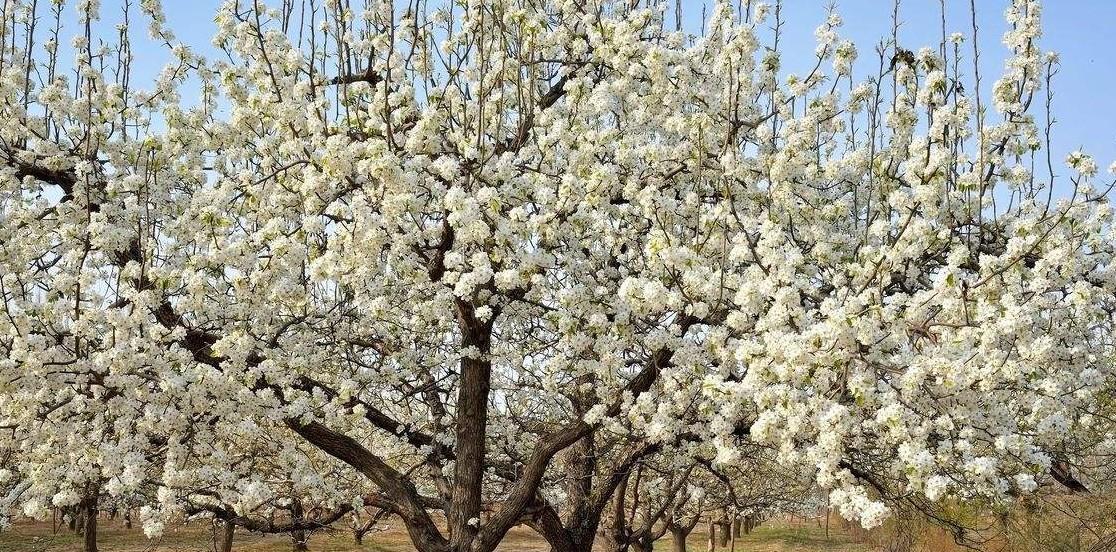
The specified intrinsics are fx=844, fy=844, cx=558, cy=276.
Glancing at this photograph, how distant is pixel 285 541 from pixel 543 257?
38.9m

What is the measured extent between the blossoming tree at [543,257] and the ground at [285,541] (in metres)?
19.8

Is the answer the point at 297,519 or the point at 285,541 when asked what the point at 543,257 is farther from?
the point at 285,541

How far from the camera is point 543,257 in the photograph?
8305mm

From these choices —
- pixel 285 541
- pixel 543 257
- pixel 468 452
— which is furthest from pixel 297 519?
pixel 285 541

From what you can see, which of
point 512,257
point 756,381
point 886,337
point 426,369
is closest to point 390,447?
point 426,369

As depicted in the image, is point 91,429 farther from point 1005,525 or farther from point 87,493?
point 1005,525

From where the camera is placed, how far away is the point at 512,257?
8344mm

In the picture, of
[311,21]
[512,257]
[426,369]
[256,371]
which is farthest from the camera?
[426,369]

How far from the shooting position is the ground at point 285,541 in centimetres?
3416

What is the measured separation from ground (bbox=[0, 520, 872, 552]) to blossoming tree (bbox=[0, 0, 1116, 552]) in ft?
64.9

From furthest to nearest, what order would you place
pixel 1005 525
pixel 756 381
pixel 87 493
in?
1. pixel 1005 525
2. pixel 87 493
3. pixel 756 381

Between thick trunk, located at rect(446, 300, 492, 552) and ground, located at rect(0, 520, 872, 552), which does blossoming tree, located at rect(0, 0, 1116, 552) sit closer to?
thick trunk, located at rect(446, 300, 492, 552)

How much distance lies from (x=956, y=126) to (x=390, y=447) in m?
8.30

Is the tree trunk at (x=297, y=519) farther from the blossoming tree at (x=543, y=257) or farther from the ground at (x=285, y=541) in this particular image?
the ground at (x=285, y=541)
